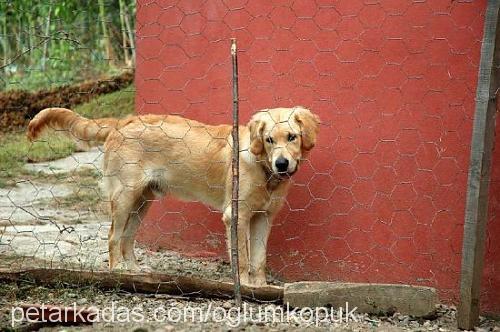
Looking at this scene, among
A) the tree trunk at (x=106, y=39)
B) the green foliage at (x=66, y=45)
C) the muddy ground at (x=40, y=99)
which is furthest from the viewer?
the tree trunk at (x=106, y=39)

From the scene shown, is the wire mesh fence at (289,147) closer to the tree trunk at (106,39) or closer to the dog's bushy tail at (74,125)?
the dog's bushy tail at (74,125)

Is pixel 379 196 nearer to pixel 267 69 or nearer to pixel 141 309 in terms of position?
pixel 267 69

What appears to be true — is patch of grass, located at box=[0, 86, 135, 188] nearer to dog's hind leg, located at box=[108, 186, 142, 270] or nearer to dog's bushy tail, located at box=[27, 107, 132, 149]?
dog's bushy tail, located at box=[27, 107, 132, 149]

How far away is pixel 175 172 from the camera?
5383 mm

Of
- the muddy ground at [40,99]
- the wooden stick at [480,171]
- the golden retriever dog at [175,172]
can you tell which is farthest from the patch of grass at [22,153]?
the wooden stick at [480,171]

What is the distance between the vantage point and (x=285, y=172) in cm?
472

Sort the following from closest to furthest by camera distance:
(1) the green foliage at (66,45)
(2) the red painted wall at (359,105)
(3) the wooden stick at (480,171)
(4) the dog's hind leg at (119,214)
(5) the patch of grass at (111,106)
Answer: (3) the wooden stick at (480,171)
(2) the red painted wall at (359,105)
(4) the dog's hind leg at (119,214)
(5) the patch of grass at (111,106)
(1) the green foliage at (66,45)

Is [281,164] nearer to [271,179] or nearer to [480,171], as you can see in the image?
[271,179]

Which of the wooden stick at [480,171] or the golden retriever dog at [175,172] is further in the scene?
the golden retriever dog at [175,172]

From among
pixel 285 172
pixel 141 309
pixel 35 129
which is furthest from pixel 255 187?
pixel 35 129

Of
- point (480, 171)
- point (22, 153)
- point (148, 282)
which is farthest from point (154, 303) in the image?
point (22, 153)

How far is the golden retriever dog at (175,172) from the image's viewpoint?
5.02 m

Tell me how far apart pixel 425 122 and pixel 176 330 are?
1.97 m

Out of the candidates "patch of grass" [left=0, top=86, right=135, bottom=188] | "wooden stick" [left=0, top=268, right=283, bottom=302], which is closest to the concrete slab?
"wooden stick" [left=0, top=268, right=283, bottom=302]
